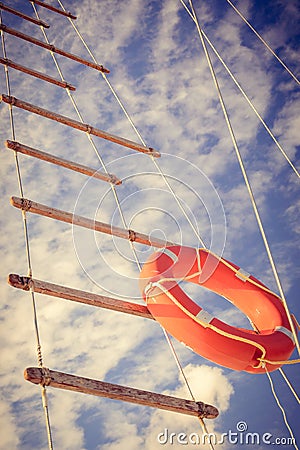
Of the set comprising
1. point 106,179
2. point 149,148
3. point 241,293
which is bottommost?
point 241,293

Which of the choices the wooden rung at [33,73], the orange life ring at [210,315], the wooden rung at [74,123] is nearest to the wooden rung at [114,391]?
the orange life ring at [210,315]

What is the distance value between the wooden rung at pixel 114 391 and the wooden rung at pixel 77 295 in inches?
37.7

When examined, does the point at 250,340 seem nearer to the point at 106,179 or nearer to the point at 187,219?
the point at 187,219

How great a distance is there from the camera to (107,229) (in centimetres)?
647

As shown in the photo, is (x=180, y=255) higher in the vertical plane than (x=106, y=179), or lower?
lower

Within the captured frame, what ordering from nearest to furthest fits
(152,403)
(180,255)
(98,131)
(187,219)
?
(152,403) → (180,255) → (187,219) → (98,131)

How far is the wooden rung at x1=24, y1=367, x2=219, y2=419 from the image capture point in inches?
157

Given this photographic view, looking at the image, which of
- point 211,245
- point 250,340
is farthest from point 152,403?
point 211,245

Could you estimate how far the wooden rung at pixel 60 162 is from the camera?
7391 millimetres

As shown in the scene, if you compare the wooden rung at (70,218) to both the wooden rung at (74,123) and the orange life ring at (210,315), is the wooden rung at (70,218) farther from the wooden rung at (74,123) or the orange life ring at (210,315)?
the wooden rung at (74,123)

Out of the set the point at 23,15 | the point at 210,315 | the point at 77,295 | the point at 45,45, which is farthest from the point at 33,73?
the point at 210,315

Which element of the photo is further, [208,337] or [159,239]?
[159,239]

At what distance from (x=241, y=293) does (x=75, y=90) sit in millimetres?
7411

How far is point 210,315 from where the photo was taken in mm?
4125
